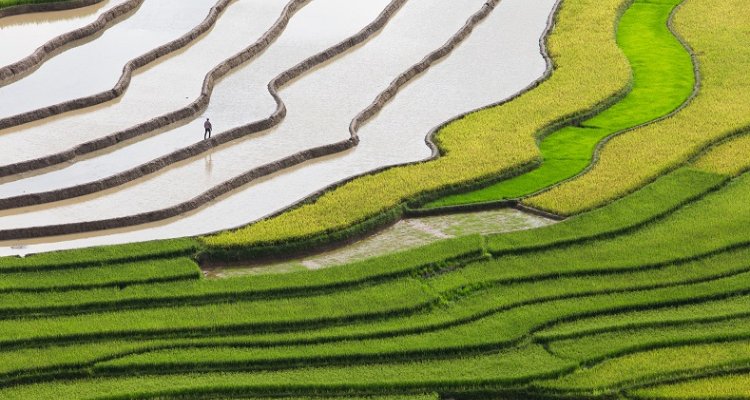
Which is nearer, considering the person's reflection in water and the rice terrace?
the rice terrace

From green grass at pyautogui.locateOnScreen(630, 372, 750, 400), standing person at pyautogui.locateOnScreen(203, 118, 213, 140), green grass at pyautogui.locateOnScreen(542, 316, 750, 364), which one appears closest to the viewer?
green grass at pyautogui.locateOnScreen(630, 372, 750, 400)

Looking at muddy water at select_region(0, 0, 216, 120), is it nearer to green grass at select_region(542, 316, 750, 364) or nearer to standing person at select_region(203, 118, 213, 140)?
standing person at select_region(203, 118, 213, 140)

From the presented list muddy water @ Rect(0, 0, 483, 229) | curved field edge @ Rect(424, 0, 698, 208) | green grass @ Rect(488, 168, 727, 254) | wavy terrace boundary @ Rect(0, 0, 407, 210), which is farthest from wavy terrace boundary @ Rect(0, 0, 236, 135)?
green grass @ Rect(488, 168, 727, 254)

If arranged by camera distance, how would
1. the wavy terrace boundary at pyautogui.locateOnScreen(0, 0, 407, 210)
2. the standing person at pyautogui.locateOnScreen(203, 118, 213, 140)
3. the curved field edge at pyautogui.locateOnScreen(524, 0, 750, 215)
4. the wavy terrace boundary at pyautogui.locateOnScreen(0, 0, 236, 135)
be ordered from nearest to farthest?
1. the wavy terrace boundary at pyautogui.locateOnScreen(0, 0, 407, 210)
2. the curved field edge at pyautogui.locateOnScreen(524, 0, 750, 215)
3. the standing person at pyautogui.locateOnScreen(203, 118, 213, 140)
4. the wavy terrace boundary at pyautogui.locateOnScreen(0, 0, 236, 135)

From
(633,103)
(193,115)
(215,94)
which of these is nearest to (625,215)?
(633,103)

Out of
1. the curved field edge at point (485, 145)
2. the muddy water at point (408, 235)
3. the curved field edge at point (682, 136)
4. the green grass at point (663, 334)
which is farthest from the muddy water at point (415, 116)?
the green grass at point (663, 334)

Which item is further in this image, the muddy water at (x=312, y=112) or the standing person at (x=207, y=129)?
the standing person at (x=207, y=129)

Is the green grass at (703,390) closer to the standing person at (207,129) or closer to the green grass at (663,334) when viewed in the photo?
the green grass at (663,334)
